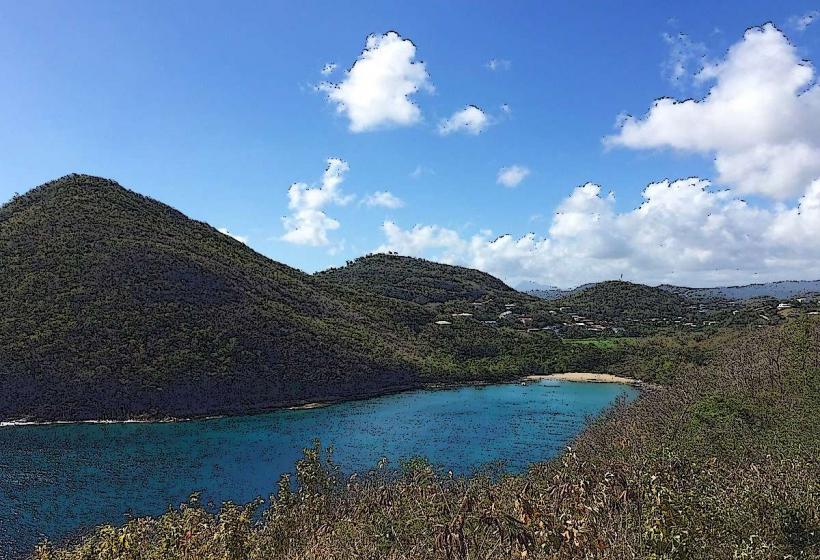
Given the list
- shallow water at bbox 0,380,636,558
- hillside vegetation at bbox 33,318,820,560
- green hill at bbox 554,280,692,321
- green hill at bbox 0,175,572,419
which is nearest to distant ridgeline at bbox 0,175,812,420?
green hill at bbox 0,175,572,419

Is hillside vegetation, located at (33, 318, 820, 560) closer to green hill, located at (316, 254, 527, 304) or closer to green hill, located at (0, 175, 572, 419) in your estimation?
green hill, located at (0, 175, 572, 419)

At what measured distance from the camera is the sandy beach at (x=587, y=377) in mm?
105750

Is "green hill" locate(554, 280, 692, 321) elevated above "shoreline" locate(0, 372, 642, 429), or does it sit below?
above

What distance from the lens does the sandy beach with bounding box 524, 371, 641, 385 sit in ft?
347

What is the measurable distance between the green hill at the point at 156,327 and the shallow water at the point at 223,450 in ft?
18.7

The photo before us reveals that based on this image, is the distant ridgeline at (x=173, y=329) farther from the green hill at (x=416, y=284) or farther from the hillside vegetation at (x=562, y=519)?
the hillside vegetation at (x=562, y=519)

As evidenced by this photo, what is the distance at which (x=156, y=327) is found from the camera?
78.8 metres

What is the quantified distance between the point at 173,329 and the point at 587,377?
242 ft

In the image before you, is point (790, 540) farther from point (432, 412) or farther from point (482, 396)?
point (482, 396)

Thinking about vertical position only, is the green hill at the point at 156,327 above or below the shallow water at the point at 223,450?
above

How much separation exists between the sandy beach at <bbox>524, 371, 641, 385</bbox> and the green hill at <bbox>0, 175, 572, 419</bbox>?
2857mm

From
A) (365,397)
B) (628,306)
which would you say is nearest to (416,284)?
(628,306)

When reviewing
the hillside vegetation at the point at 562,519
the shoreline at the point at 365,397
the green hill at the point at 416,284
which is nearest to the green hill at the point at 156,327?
the shoreline at the point at 365,397

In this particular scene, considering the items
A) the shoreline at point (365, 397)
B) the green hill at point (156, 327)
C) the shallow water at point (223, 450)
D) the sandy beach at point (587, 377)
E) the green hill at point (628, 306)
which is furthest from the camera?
the green hill at point (628, 306)
